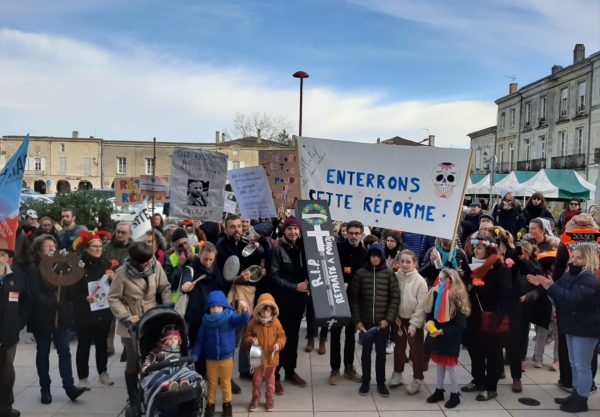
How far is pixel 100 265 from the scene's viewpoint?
5.66 metres

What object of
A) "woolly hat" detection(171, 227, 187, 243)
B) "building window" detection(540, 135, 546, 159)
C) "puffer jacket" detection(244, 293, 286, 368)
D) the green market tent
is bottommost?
"puffer jacket" detection(244, 293, 286, 368)

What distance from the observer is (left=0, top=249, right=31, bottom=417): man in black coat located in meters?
4.68

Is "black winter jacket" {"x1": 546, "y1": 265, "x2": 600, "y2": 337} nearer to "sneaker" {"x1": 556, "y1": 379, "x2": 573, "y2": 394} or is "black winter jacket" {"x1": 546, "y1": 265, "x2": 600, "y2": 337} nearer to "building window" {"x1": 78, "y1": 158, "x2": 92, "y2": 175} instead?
"sneaker" {"x1": 556, "y1": 379, "x2": 573, "y2": 394}

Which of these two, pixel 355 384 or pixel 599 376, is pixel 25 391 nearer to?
pixel 355 384

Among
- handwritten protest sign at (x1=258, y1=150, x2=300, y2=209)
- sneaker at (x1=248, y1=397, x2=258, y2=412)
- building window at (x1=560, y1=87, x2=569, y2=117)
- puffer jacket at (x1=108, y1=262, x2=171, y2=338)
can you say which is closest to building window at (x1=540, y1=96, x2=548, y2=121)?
building window at (x1=560, y1=87, x2=569, y2=117)

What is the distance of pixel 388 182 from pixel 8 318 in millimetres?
4212

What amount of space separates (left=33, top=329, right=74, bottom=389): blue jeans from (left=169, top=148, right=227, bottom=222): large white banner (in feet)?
8.17

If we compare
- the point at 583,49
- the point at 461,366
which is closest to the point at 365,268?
the point at 461,366

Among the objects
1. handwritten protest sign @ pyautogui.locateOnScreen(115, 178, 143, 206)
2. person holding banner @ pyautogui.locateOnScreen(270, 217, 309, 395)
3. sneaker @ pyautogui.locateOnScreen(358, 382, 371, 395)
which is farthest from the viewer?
Result: handwritten protest sign @ pyautogui.locateOnScreen(115, 178, 143, 206)

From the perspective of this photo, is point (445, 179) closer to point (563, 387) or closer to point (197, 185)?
point (563, 387)

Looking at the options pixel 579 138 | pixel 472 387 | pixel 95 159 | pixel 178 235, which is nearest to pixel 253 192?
pixel 178 235

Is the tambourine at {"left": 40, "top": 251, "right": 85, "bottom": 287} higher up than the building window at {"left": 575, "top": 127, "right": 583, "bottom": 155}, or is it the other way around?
the building window at {"left": 575, "top": 127, "right": 583, "bottom": 155}

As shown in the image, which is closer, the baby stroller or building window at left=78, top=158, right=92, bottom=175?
the baby stroller

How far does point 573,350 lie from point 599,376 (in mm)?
1580
